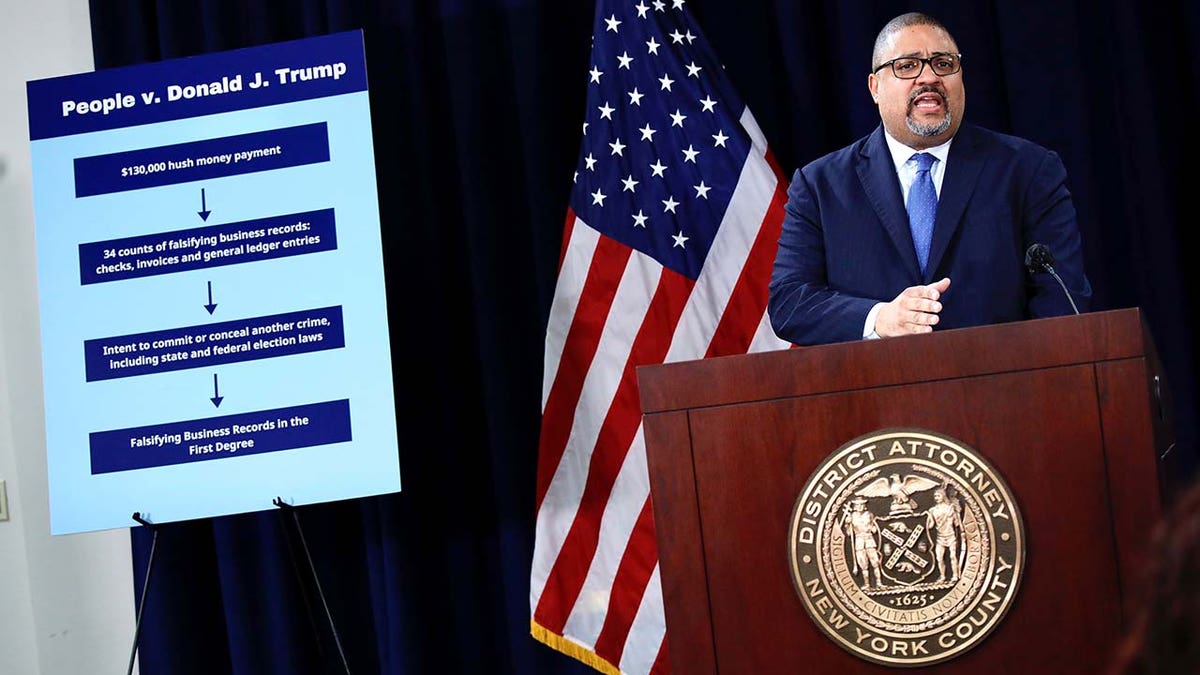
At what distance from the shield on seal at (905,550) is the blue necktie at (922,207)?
866 millimetres

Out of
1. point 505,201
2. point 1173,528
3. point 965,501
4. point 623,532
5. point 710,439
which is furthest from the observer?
point 505,201

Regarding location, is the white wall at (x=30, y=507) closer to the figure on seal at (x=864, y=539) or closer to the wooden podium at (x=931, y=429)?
the wooden podium at (x=931, y=429)

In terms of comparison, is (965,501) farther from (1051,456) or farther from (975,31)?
(975,31)

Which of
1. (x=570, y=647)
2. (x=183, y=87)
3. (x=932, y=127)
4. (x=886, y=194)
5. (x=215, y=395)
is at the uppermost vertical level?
(x=183, y=87)

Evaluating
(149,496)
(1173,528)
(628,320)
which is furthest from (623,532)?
(1173,528)

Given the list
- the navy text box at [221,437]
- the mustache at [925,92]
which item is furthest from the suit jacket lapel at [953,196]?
the navy text box at [221,437]

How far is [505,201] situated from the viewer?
410cm

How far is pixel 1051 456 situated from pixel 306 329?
211 centimetres

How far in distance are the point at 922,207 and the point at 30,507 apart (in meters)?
3.09

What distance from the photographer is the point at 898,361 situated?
6.32ft

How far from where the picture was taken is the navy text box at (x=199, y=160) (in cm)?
354

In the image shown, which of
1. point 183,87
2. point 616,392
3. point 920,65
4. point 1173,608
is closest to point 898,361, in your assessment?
point 920,65

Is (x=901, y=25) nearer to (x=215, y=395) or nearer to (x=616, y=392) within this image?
(x=616, y=392)


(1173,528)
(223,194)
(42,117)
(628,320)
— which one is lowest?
(1173,528)
